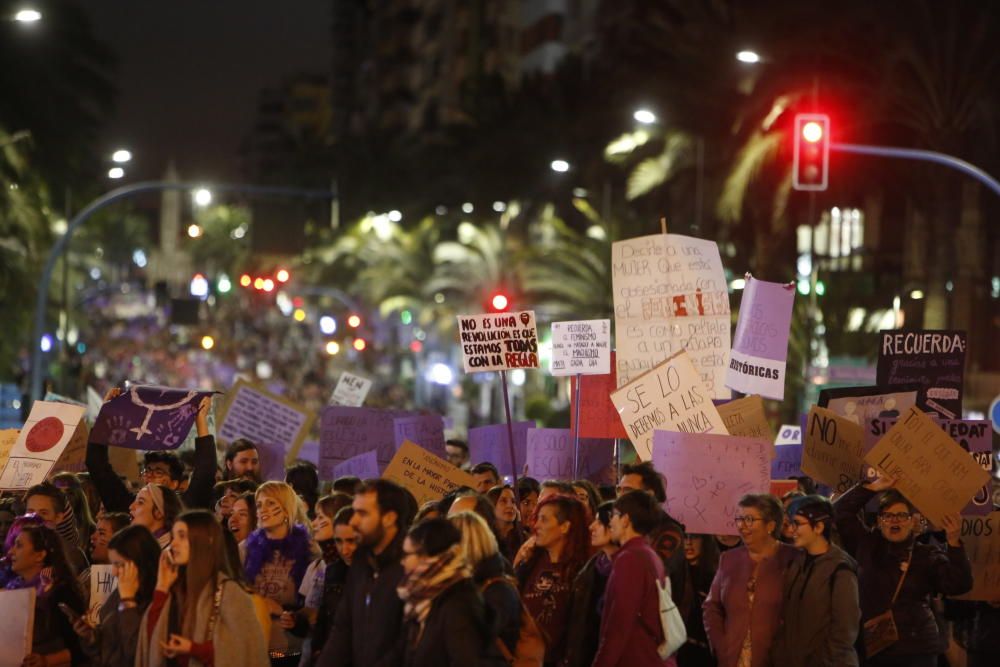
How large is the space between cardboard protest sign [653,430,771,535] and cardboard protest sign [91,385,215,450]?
9.84 ft

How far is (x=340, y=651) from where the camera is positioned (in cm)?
660

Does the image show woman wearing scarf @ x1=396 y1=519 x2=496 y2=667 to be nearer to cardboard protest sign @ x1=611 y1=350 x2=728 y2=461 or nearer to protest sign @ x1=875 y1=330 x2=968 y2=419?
cardboard protest sign @ x1=611 y1=350 x2=728 y2=461

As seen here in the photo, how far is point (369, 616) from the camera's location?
643 centimetres

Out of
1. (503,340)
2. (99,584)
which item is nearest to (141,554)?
(99,584)

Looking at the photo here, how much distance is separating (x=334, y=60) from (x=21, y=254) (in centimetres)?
12589

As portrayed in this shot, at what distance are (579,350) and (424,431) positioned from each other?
1424mm

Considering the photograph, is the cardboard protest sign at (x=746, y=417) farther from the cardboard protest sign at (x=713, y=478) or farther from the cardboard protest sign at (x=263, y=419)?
the cardboard protest sign at (x=263, y=419)

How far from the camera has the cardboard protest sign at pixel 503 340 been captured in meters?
11.7

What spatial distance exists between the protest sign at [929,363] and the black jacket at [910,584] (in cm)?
321

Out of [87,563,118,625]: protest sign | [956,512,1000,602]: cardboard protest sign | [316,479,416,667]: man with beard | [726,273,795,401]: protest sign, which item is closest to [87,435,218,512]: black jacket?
[87,563,118,625]: protest sign

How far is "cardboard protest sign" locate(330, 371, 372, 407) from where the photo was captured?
1689cm

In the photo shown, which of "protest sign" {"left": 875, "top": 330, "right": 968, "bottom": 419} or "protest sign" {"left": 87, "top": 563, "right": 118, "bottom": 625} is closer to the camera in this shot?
"protest sign" {"left": 87, "top": 563, "right": 118, "bottom": 625}

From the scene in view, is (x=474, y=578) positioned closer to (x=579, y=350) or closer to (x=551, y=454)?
(x=551, y=454)

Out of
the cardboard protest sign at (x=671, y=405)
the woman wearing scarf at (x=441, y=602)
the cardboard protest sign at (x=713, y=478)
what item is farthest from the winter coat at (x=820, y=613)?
the cardboard protest sign at (x=671, y=405)
